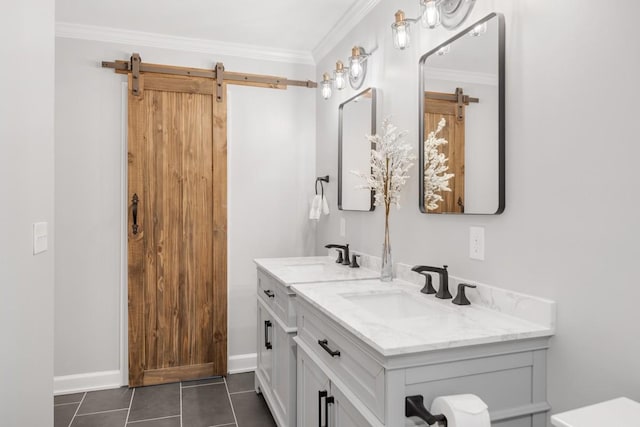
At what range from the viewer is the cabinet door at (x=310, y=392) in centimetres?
161

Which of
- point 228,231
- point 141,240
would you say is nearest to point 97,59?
point 141,240

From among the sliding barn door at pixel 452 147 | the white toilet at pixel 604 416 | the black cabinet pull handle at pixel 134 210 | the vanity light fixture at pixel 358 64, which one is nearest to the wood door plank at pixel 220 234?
the black cabinet pull handle at pixel 134 210

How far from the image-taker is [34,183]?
1396 millimetres

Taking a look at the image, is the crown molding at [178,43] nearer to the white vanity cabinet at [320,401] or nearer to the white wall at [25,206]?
the white wall at [25,206]

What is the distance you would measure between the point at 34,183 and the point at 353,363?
3.98ft

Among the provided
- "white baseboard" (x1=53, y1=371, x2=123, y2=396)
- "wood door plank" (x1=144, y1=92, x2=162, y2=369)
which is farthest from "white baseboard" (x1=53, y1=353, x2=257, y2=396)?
"wood door plank" (x1=144, y1=92, x2=162, y2=369)

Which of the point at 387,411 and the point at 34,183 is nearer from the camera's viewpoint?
the point at 387,411

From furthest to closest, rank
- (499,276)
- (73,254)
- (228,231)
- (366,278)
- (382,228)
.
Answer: (228,231), (73,254), (382,228), (366,278), (499,276)

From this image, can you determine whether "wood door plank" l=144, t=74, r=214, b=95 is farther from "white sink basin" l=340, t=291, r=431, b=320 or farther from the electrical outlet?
the electrical outlet

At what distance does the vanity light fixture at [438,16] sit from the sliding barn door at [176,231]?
178cm

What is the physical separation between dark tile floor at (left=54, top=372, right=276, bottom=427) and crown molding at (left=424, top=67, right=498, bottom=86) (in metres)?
2.12

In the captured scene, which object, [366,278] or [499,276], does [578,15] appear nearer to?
[499,276]

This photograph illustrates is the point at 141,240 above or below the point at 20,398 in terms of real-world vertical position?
above

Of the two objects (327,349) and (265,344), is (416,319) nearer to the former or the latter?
(327,349)
